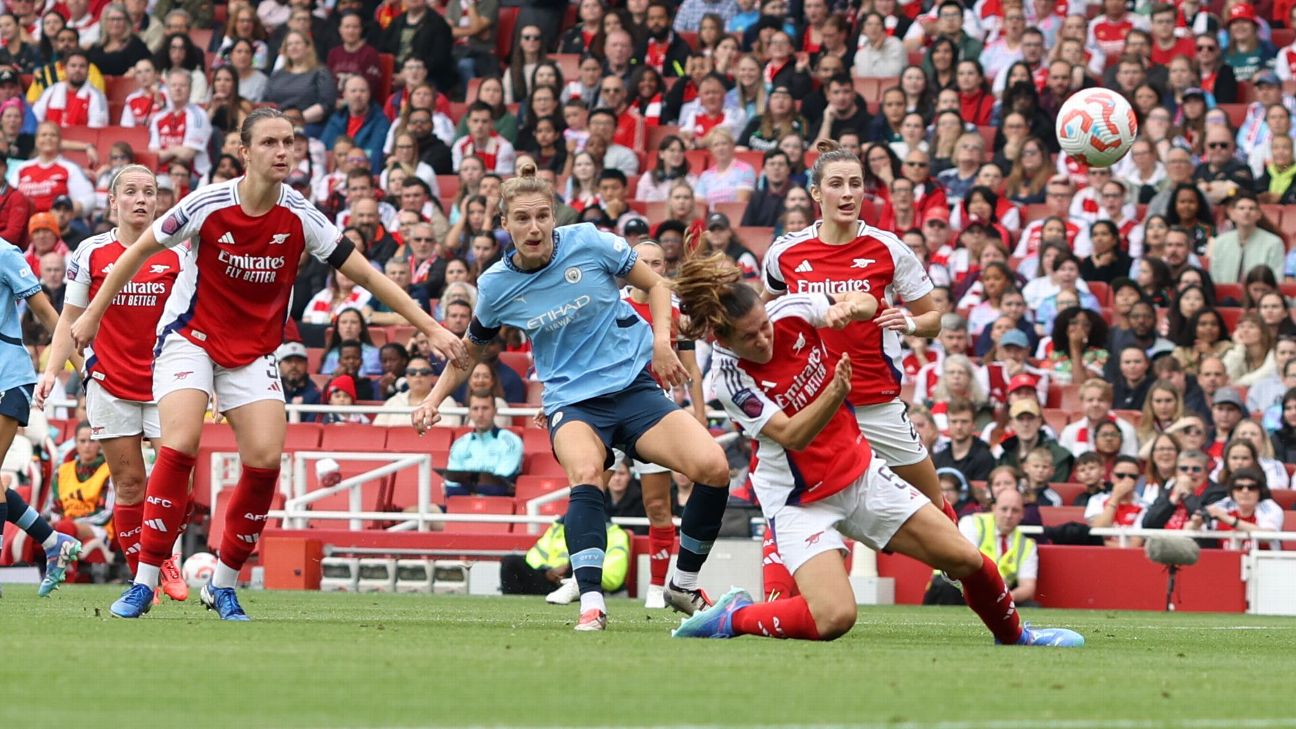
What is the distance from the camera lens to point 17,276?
11.4 meters

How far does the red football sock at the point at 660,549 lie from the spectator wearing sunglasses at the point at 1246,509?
507 cm

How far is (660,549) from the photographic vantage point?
1171cm

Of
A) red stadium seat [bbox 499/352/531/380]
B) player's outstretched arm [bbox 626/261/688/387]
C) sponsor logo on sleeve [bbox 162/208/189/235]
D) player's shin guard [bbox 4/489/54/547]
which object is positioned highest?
sponsor logo on sleeve [bbox 162/208/189/235]

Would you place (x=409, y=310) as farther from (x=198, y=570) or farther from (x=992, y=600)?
(x=198, y=570)

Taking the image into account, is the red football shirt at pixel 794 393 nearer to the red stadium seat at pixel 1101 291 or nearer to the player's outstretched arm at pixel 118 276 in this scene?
the player's outstretched arm at pixel 118 276

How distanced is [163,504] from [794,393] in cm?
312

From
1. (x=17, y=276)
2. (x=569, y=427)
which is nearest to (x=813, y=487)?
(x=569, y=427)

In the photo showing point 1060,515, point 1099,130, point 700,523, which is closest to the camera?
point 700,523

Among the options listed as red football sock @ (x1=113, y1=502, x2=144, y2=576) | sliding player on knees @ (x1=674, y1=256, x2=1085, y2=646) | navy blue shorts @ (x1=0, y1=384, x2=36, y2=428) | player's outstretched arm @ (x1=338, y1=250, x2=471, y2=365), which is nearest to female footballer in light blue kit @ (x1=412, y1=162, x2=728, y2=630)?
player's outstretched arm @ (x1=338, y1=250, x2=471, y2=365)

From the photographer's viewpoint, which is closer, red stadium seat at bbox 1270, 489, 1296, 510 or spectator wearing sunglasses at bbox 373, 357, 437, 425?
red stadium seat at bbox 1270, 489, 1296, 510

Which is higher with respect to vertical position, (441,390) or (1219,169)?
(1219,169)

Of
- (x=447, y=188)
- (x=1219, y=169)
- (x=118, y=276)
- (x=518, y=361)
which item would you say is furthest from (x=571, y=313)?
(x=447, y=188)

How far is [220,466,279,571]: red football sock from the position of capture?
9.55 meters

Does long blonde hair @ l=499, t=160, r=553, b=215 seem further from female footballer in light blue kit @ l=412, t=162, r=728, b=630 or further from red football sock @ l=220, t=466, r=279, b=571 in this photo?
red football sock @ l=220, t=466, r=279, b=571
